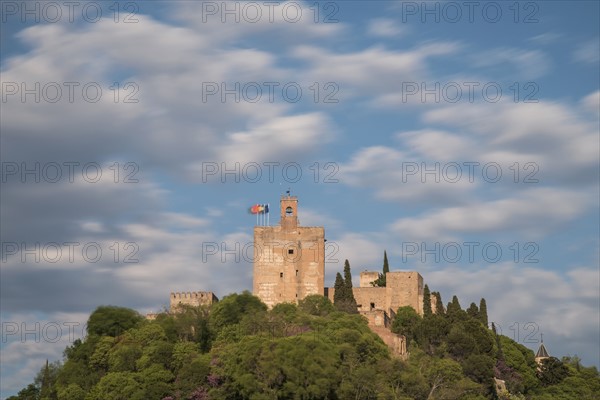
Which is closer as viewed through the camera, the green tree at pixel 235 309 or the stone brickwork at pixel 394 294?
the green tree at pixel 235 309

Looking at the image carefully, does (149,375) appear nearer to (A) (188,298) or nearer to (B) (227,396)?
(B) (227,396)

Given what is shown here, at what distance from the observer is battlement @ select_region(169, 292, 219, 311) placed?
114m

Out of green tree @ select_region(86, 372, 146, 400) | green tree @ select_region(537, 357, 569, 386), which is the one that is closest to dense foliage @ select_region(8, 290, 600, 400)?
green tree @ select_region(86, 372, 146, 400)

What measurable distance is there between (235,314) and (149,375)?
503 inches

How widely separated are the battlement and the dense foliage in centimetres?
498

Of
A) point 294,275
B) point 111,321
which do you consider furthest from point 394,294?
point 111,321

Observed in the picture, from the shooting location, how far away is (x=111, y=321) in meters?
103

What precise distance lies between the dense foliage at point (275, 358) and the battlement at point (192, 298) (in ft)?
16.3

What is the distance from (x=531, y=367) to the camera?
122625 millimetres

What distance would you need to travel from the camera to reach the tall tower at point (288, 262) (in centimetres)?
11100

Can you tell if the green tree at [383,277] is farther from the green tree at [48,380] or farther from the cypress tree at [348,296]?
the green tree at [48,380]

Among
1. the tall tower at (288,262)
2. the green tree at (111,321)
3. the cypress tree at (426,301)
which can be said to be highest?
the tall tower at (288,262)

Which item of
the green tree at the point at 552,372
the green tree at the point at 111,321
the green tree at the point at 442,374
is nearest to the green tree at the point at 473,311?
the green tree at the point at 552,372

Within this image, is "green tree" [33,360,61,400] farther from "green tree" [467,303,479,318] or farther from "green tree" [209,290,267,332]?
"green tree" [467,303,479,318]
